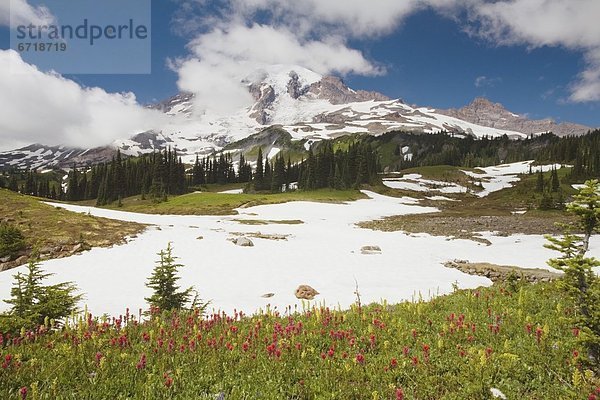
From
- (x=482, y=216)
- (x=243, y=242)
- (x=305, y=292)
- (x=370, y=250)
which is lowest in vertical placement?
(x=482, y=216)

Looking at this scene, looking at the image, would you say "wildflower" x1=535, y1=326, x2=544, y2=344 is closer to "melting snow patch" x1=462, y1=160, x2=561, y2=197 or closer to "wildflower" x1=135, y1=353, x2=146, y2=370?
"wildflower" x1=135, y1=353, x2=146, y2=370

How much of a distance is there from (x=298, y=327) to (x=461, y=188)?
136 meters

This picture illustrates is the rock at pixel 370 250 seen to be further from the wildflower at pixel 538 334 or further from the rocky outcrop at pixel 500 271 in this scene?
the wildflower at pixel 538 334

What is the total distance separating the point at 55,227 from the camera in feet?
80.3

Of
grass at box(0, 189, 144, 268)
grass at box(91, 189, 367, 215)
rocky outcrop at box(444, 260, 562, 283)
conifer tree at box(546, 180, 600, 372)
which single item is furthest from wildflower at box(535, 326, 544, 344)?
grass at box(91, 189, 367, 215)

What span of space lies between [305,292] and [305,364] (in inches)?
367

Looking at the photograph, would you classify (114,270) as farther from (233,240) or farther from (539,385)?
(539,385)

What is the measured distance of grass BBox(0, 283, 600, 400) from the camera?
538 cm

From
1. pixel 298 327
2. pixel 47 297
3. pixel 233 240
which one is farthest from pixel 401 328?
pixel 233 240

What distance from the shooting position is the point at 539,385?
18.8ft

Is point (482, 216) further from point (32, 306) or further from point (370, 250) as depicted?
point (32, 306)

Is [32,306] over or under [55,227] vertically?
over

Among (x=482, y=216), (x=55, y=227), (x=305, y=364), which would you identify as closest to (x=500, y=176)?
(x=482, y=216)

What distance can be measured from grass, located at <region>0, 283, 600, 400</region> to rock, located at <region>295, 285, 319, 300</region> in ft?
22.4
